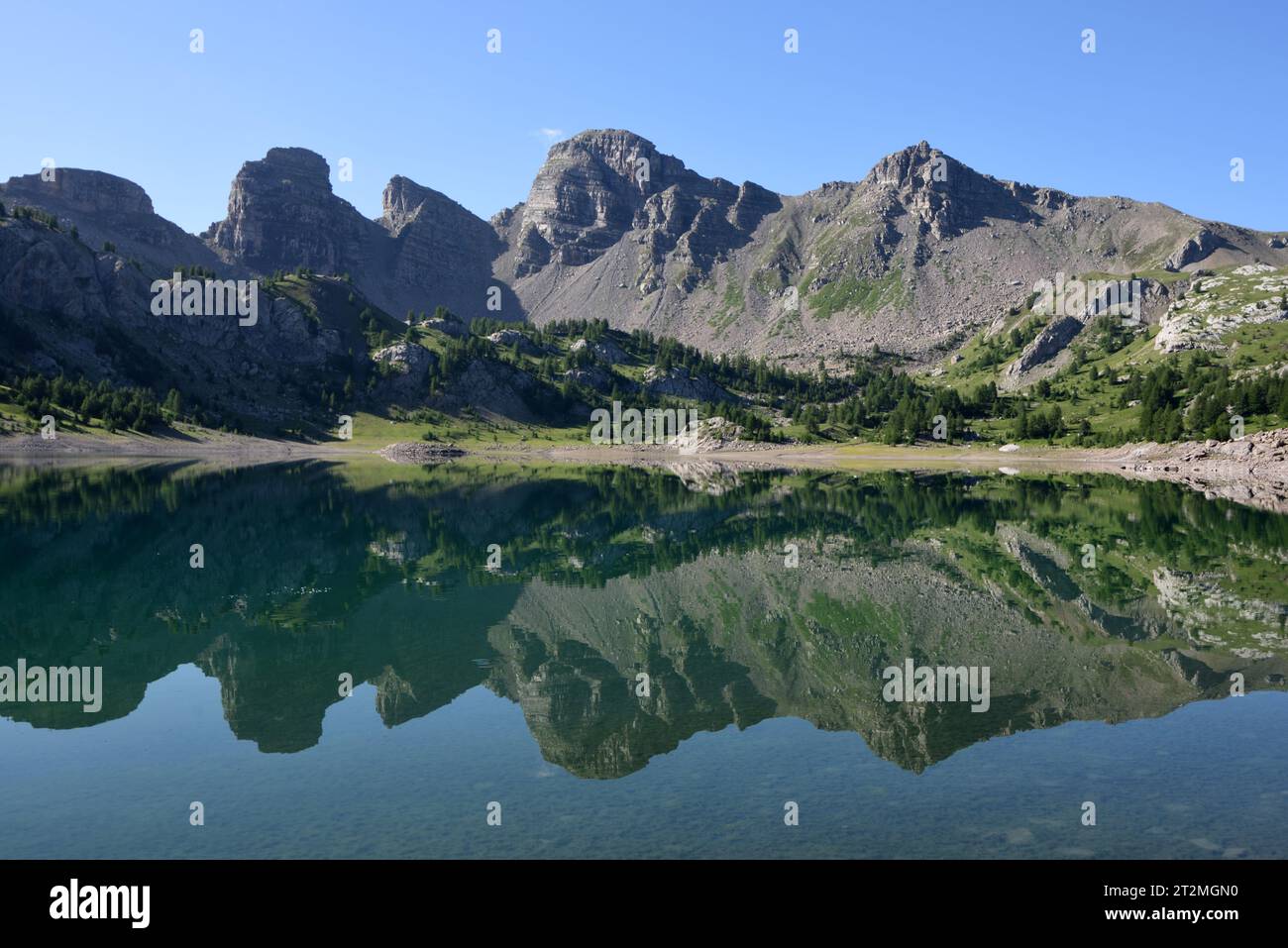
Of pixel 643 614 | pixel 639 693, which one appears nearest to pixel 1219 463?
pixel 643 614

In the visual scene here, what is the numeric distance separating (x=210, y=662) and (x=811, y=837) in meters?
25.1

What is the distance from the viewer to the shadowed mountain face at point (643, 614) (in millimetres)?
27766

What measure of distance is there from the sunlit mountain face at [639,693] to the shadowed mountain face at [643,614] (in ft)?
0.80

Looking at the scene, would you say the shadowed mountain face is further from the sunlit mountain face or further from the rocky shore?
the rocky shore

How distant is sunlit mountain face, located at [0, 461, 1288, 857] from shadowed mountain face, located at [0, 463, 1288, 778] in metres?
0.24

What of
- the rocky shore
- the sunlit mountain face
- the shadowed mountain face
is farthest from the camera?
the rocky shore

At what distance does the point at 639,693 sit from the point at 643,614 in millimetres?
13511

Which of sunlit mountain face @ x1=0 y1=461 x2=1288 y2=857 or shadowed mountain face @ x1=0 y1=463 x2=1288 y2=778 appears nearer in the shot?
sunlit mountain face @ x1=0 y1=461 x2=1288 y2=857

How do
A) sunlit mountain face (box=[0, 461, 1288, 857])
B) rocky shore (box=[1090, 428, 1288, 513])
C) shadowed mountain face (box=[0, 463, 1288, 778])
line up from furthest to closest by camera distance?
rocky shore (box=[1090, 428, 1288, 513]) < shadowed mountain face (box=[0, 463, 1288, 778]) < sunlit mountain face (box=[0, 461, 1288, 857])

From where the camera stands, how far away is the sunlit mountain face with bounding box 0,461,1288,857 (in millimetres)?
18859

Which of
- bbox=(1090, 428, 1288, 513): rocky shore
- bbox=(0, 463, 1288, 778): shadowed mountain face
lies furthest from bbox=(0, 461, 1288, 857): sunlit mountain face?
bbox=(1090, 428, 1288, 513): rocky shore

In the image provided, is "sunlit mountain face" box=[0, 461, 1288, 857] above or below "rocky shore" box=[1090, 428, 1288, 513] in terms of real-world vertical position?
below

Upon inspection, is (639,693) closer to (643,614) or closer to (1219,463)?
(643,614)
